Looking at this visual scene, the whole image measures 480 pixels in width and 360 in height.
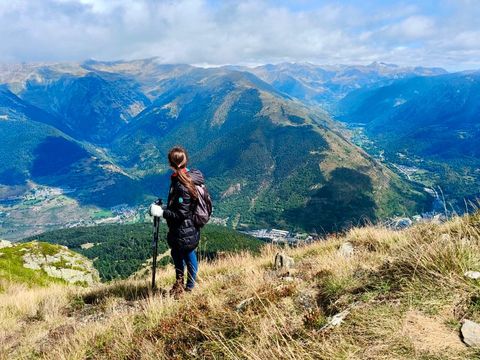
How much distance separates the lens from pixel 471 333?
3559 mm

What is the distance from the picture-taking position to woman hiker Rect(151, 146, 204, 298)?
827cm

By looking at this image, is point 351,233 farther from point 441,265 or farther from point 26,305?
point 26,305

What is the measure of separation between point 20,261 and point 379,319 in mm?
27369

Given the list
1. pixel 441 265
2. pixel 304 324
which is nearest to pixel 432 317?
pixel 441 265

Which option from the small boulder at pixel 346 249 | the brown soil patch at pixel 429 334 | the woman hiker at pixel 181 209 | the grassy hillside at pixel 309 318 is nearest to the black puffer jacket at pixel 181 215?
the woman hiker at pixel 181 209

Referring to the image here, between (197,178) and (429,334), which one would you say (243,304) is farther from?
(197,178)

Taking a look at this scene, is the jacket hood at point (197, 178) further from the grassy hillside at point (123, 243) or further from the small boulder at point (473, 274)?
the grassy hillside at point (123, 243)

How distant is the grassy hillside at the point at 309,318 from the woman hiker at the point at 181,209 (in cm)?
102

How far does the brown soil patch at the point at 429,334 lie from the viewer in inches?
137

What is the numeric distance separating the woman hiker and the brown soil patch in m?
5.30

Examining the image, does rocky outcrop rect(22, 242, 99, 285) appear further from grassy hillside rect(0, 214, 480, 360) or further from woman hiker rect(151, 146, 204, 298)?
woman hiker rect(151, 146, 204, 298)

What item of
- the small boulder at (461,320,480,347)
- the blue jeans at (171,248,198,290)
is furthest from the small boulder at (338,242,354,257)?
the small boulder at (461,320,480,347)

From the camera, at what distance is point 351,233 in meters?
11.6

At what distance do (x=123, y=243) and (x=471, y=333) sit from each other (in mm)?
145299
